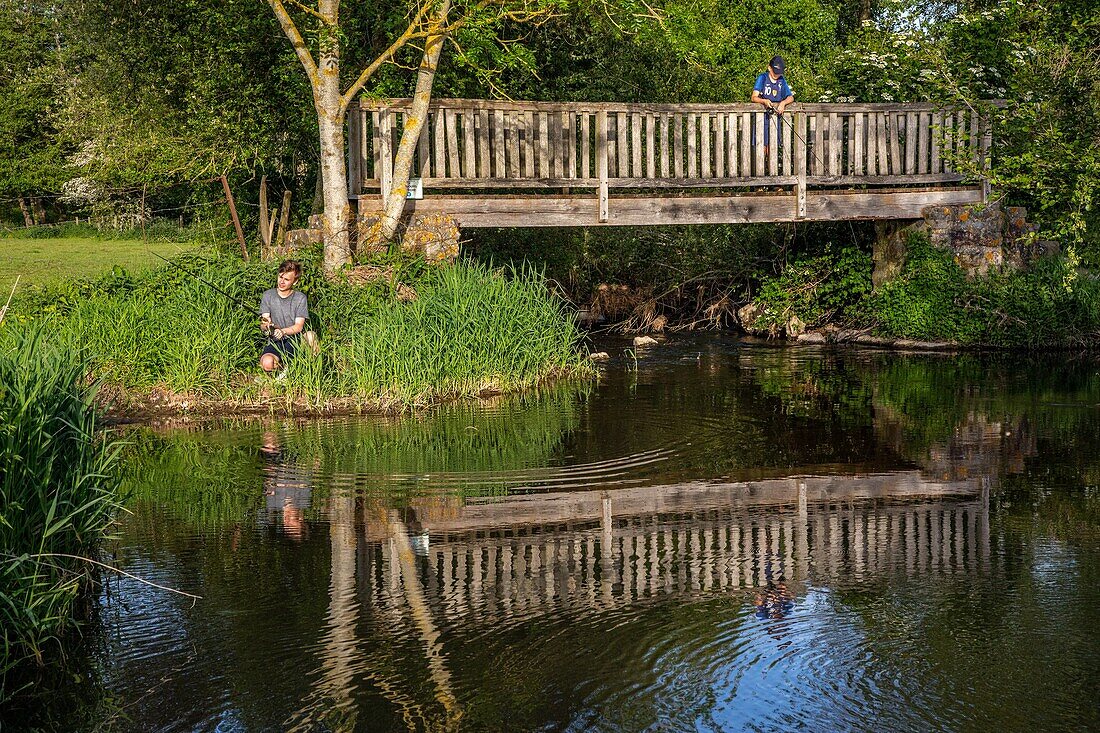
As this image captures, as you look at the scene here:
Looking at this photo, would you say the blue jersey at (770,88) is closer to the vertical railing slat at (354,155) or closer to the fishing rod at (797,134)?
the fishing rod at (797,134)

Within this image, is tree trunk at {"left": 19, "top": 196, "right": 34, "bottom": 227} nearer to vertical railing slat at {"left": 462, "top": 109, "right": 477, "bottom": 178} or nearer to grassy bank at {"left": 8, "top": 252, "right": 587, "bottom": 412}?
vertical railing slat at {"left": 462, "top": 109, "right": 477, "bottom": 178}

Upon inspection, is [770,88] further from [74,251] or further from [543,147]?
[74,251]

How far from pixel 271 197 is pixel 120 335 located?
9.38 meters

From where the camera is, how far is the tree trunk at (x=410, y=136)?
582 inches

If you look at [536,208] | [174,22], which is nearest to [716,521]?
[536,208]

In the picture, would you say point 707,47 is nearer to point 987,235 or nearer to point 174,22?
point 987,235

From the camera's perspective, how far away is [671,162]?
59.4ft

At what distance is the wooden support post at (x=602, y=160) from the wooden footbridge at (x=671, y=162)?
0.01 m

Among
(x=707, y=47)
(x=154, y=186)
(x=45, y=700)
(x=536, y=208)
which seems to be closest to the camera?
(x=45, y=700)

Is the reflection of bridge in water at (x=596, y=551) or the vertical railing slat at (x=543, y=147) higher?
the vertical railing slat at (x=543, y=147)

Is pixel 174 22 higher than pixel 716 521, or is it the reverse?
pixel 174 22

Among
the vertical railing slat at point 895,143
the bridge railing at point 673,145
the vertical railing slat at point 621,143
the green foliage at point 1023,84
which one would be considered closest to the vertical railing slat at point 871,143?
the bridge railing at point 673,145

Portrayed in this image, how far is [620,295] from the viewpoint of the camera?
2222 centimetres

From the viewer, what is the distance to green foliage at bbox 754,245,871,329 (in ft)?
63.2
